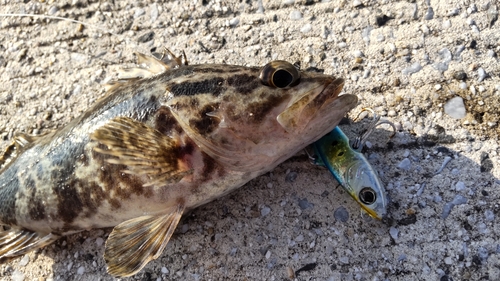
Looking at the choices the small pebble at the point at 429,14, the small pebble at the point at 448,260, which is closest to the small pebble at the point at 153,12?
the small pebble at the point at 429,14

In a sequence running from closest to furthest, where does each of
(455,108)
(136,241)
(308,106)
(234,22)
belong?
(308,106), (136,241), (455,108), (234,22)

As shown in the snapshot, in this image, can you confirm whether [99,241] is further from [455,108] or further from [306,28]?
[455,108]

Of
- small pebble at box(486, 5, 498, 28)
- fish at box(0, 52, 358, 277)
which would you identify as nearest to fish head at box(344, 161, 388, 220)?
fish at box(0, 52, 358, 277)

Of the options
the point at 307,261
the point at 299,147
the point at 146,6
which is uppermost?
the point at 146,6

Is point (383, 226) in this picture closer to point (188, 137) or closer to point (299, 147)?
point (299, 147)

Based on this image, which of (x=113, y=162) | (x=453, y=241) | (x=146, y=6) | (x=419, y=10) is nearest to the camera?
(x=113, y=162)

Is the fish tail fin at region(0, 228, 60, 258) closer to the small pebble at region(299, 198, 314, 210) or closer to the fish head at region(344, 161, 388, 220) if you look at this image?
the small pebble at region(299, 198, 314, 210)

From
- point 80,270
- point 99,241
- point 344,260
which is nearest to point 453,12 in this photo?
point 344,260

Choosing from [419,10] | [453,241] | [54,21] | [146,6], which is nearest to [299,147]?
[453,241]
